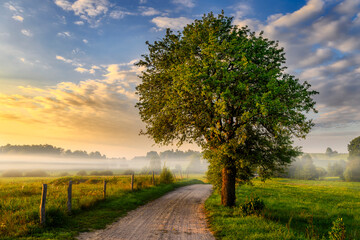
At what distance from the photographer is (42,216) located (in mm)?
9609

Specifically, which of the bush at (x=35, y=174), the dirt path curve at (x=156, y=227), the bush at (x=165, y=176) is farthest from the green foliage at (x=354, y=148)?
the bush at (x=35, y=174)

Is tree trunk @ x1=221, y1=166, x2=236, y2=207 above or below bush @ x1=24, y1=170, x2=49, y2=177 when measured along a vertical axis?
above

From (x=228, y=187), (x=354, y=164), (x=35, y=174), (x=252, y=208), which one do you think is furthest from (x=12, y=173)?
(x=354, y=164)

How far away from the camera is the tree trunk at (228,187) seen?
54.0 ft

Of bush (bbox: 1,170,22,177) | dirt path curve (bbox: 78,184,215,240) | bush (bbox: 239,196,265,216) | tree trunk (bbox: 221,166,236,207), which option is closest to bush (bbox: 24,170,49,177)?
bush (bbox: 1,170,22,177)

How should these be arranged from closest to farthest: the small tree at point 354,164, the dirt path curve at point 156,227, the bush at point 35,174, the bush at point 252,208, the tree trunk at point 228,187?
the dirt path curve at point 156,227, the bush at point 252,208, the tree trunk at point 228,187, the small tree at point 354,164, the bush at point 35,174

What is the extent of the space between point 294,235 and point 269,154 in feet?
23.7

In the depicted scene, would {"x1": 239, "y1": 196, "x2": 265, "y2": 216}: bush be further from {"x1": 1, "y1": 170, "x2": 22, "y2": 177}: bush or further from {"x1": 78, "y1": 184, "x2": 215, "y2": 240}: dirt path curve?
{"x1": 1, "y1": 170, "x2": 22, "y2": 177}: bush

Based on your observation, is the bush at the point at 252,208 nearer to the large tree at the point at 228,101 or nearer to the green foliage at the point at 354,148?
the large tree at the point at 228,101

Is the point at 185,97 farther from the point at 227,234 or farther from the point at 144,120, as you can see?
the point at 227,234

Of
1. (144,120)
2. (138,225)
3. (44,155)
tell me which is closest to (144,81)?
(144,120)

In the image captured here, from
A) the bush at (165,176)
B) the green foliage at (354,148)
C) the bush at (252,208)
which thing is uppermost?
the green foliage at (354,148)

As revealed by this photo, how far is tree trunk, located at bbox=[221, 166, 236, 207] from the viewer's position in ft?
54.0

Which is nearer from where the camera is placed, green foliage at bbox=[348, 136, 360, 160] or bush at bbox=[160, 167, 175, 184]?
bush at bbox=[160, 167, 175, 184]
